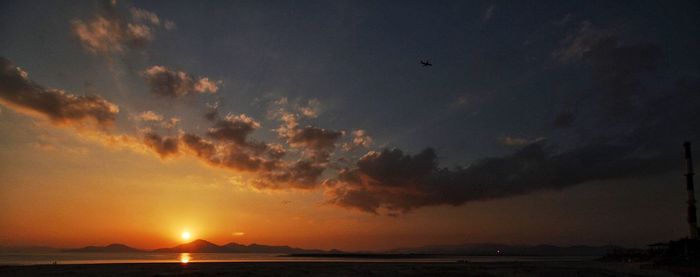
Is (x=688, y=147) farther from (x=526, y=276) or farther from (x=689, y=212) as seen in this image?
(x=526, y=276)

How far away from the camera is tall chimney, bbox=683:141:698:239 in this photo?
9719 cm

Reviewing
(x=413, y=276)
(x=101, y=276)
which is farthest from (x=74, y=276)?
(x=413, y=276)

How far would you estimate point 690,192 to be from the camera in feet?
332

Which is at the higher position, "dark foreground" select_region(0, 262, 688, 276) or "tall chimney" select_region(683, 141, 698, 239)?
"tall chimney" select_region(683, 141, 698, 239)

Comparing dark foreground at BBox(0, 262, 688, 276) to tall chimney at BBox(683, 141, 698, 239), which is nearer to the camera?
dark foreground at BBox(0, 262, 688, 276)

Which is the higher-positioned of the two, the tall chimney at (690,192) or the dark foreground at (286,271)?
the tall chimney at (690,192)

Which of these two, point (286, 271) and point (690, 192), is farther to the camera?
point (690, 192)

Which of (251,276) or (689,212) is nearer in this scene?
(251,276)

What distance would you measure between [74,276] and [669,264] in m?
92.0

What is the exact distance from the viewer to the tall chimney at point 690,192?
97188 millimetres

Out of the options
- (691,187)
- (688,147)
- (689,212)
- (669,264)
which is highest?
(688,147)

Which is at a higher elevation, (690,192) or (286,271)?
(690,192)

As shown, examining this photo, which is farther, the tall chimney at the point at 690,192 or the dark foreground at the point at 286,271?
the tall chimney at the point at 690,192

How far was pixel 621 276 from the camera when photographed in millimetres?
51094
